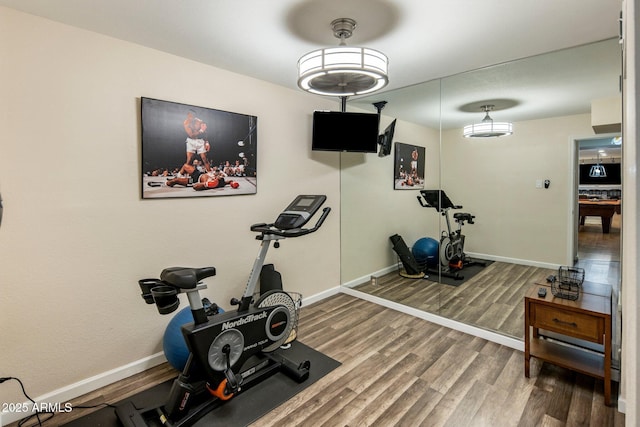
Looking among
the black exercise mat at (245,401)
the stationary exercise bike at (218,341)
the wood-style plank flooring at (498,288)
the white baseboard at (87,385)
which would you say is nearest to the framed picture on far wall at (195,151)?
the stationary exercise bike at (218,341)

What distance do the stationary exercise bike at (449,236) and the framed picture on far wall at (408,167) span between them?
17 centimetres

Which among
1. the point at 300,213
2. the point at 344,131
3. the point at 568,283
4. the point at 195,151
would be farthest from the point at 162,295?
the point at 568,283

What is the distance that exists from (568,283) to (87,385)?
11.7ft

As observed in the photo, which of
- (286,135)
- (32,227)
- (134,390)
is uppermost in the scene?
(286,135)

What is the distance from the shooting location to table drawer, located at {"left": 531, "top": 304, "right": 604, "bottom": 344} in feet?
6.56

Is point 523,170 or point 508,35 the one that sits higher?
point 508,35

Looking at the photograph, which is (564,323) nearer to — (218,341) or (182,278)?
(218,341)

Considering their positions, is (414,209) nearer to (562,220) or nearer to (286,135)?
(562,220)

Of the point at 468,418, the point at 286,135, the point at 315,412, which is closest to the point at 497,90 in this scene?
the point at 286,135

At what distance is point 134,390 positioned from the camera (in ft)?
7.39

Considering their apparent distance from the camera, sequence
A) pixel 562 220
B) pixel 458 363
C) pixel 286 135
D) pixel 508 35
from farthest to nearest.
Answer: pixel 286 135 < pixel 562 220 < pixel 458 363 < pixel 508 35

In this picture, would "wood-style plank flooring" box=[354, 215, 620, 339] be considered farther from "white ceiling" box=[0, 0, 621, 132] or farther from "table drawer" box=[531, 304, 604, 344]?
"white ceiling" box=[0, 0, 621, 132]

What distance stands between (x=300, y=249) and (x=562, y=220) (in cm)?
253

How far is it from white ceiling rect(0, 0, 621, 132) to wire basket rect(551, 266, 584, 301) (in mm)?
1326
